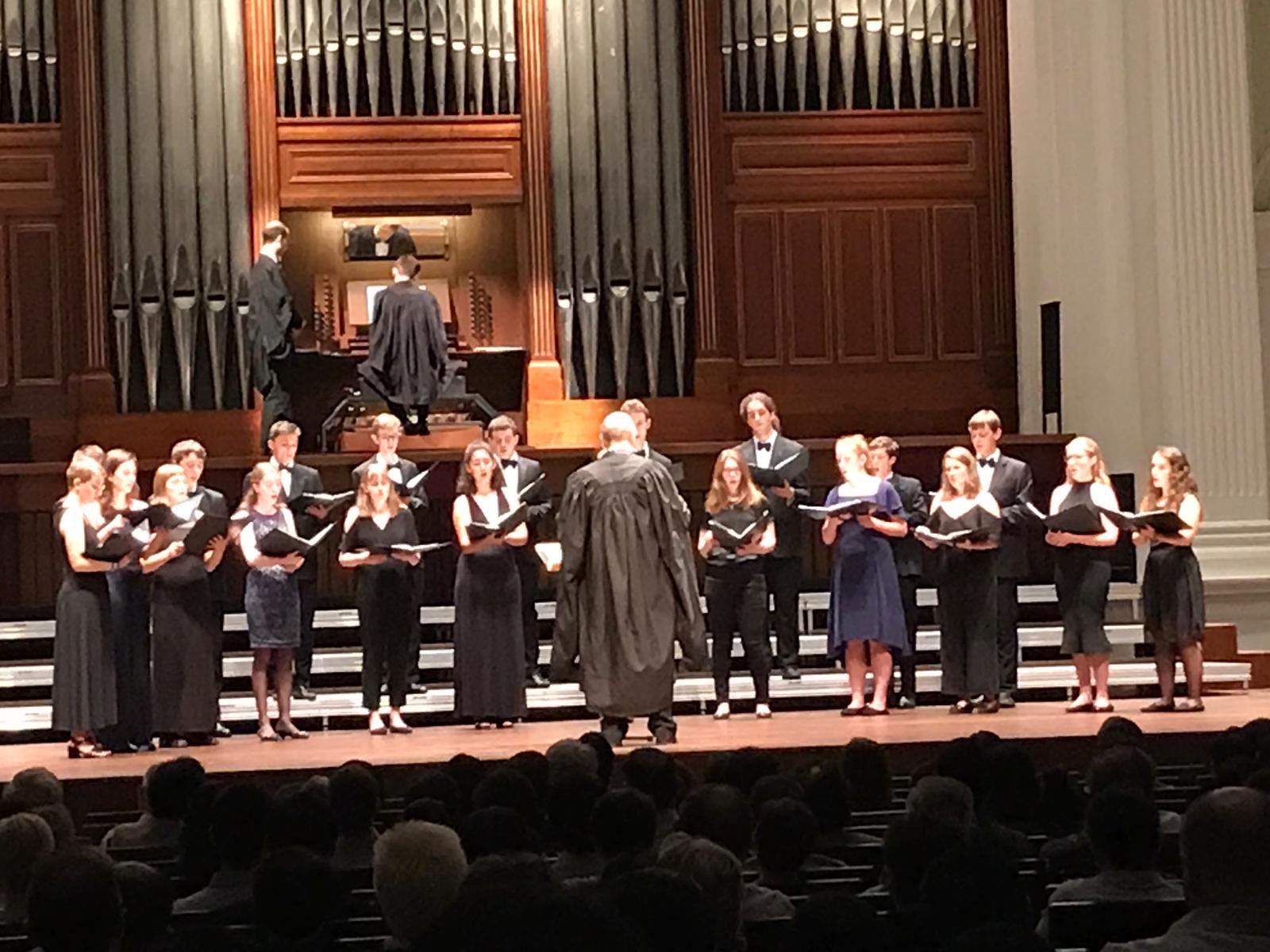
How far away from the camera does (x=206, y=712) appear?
9430mm

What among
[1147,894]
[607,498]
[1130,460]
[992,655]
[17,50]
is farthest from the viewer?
[17,50]

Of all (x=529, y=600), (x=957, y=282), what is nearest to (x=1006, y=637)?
(x=529, y=600)

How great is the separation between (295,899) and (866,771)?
2.52m

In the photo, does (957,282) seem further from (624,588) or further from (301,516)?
(624,588)

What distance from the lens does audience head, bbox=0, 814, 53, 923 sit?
184 inches

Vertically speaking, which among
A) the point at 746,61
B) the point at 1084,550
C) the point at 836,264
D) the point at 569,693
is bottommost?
the point at 569,693

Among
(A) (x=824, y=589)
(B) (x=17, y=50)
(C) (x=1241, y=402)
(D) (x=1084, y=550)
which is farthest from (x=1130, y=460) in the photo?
(B) (x=17, y=50)

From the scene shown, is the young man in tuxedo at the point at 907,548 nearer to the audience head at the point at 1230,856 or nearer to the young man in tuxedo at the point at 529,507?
the young man in tuxedo at the point at 529,507

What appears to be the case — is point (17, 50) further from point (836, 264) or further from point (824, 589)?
point (824, 589)

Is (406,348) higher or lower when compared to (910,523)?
higher

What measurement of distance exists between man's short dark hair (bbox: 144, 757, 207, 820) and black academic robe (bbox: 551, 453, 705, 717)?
3229 mm

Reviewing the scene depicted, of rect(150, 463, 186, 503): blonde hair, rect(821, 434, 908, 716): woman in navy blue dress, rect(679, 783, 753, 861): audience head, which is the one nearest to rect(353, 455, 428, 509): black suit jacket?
rect(150, 463, 186, 503): blonde hair

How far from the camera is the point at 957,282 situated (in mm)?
14555

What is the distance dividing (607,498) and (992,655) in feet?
6.82
